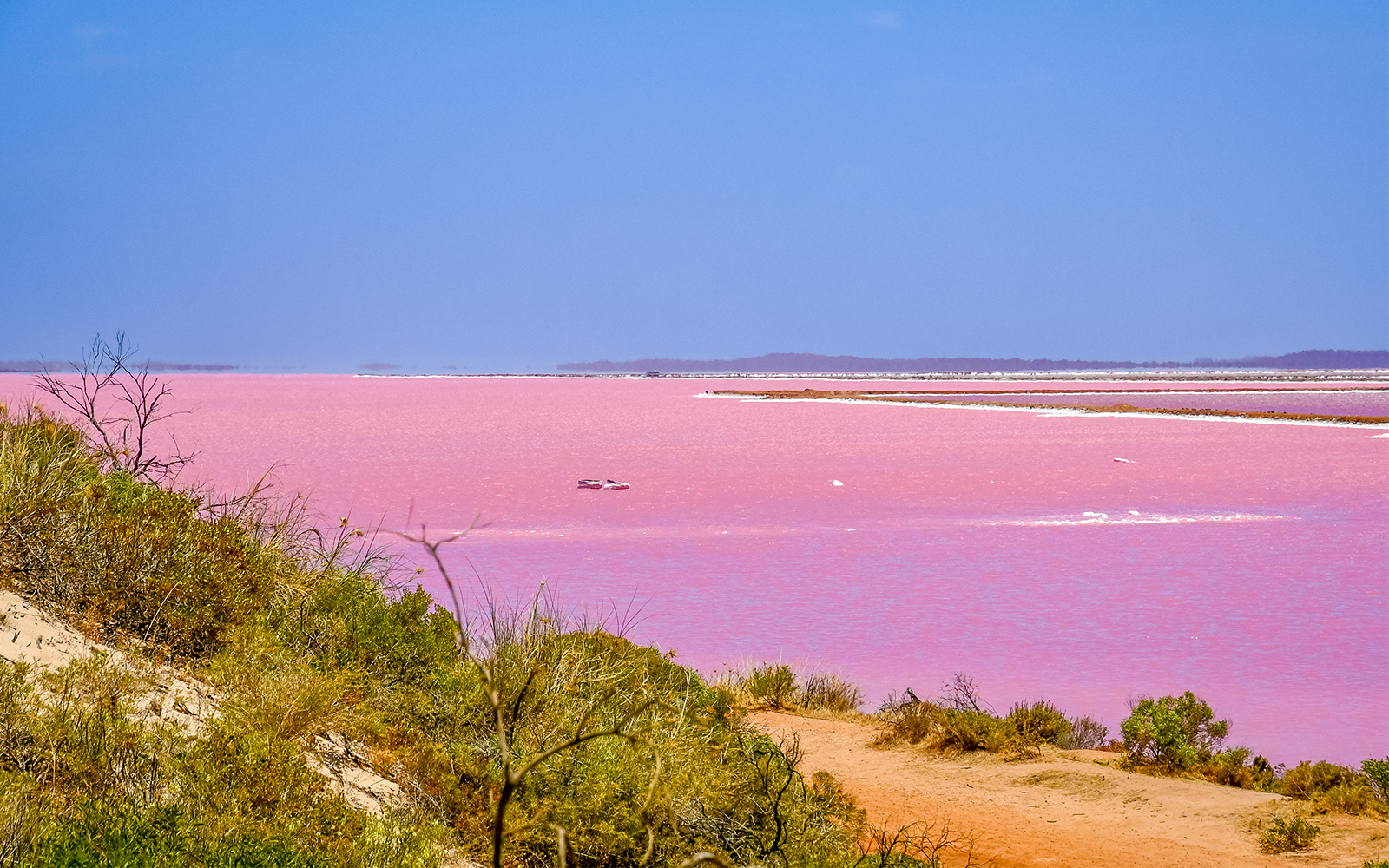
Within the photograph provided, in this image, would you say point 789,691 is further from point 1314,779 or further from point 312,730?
point 312,730

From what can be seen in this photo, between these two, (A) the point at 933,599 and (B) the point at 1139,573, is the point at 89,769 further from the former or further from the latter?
(B) the point at 1139,573

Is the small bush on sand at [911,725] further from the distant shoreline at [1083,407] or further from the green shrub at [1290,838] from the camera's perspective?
the distant shoreline at [1083,407]

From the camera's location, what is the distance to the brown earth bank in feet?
20.0

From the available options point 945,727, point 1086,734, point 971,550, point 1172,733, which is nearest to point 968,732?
point 945,727

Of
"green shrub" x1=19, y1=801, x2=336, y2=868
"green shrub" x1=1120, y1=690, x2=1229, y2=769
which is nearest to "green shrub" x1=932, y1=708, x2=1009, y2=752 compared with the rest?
"green shrub" x1=1120, y1=690, x2=1229, y2=769

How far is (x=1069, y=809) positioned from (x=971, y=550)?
28.1ft

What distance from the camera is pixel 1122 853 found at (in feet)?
20.3

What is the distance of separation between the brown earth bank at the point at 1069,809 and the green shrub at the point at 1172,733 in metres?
0.20

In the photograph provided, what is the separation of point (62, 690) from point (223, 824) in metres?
1.31

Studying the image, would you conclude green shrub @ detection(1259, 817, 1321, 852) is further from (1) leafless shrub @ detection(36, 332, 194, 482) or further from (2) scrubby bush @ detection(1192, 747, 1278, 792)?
(1) leafless shrub @ detection(36, 332, 194, 482)

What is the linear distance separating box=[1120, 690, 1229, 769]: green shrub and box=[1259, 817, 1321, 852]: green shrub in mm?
1492

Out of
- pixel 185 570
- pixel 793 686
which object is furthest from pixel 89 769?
pixel 793 686

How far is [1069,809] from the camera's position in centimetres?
711

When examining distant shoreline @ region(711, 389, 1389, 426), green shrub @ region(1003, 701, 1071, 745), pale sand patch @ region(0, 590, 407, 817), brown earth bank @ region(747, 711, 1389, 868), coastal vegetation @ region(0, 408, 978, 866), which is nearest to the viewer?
coastal vegetation @ region(0, 408, 978, 866)
